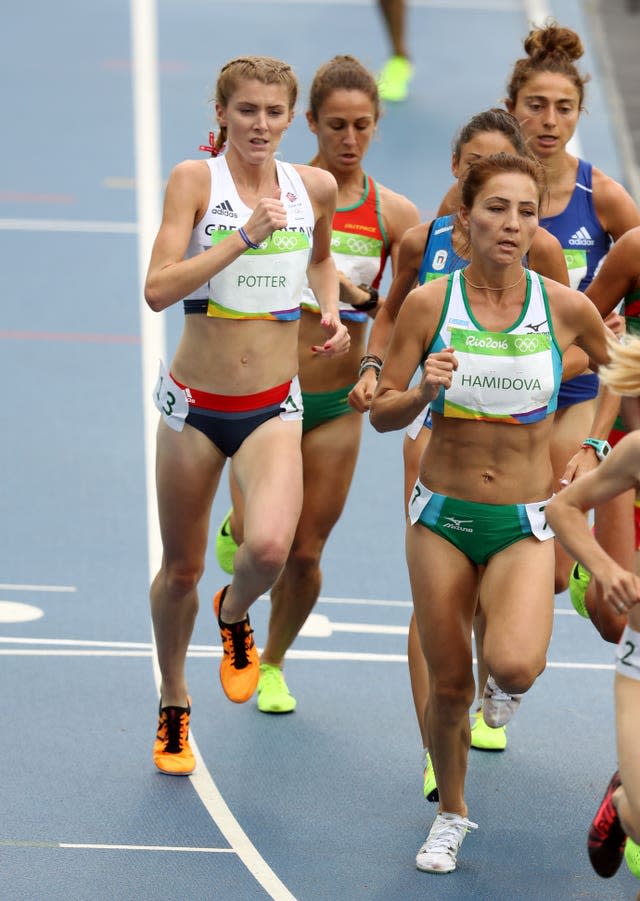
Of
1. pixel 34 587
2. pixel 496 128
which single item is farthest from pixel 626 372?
pixel 34 587

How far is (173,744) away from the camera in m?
5.94

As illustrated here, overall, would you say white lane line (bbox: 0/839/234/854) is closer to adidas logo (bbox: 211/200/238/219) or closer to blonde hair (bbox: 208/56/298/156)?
adidas logo (bbox: 211/200/238/219)

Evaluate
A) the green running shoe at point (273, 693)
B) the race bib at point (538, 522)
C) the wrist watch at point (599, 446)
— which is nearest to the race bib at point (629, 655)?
the race bib at point (538, 522)

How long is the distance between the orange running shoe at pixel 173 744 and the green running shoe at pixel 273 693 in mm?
651

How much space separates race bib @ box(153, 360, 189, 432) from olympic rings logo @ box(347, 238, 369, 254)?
108 centimetres

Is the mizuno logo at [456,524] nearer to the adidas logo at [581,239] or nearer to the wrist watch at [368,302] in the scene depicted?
the wrist watch at [368,302]

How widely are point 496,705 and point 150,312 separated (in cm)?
596

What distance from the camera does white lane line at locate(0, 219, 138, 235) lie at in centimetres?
1183

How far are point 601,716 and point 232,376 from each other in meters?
2.28

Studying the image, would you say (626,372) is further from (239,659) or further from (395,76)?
(395,76)

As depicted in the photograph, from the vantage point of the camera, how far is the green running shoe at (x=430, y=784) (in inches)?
226

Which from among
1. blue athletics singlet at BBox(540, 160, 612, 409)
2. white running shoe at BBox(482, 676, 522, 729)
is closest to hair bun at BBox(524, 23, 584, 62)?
blue athletics singlet at BBox(540, 160, 612, 409)

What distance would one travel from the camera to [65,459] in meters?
8.86

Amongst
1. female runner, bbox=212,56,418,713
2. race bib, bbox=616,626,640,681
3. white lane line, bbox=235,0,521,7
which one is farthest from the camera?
white lane line, bbox=235,0,521,7
